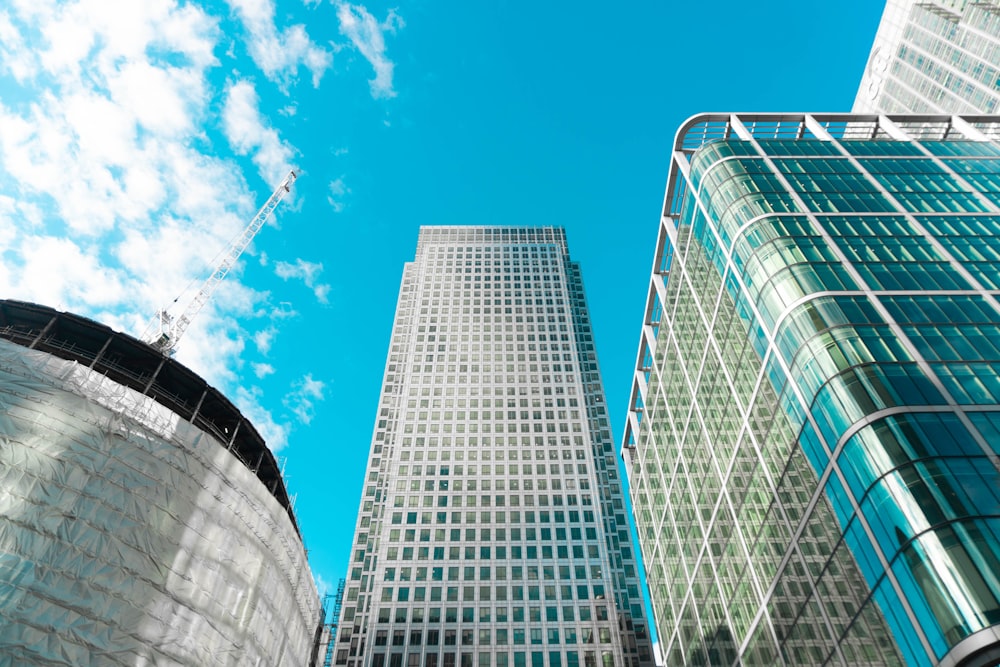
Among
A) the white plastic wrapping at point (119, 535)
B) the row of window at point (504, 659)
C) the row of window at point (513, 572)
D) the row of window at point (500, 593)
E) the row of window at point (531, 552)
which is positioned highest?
the row of window at point (531, 552)

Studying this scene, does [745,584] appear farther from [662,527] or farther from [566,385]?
[566,385]

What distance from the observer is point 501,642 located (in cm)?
6600

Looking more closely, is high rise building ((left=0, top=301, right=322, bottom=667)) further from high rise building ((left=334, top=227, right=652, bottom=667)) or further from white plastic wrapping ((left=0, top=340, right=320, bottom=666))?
high rise building ((left=334, top=227, right=652, bottom=667))

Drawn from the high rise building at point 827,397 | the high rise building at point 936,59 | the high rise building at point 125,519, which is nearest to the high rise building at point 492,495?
the high rise building at point 827,397

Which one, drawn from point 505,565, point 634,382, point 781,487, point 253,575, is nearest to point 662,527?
point 634,382

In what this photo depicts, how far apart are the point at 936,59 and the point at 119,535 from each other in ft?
424

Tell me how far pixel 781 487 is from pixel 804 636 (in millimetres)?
Answer: 7246

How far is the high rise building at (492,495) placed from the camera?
220ft

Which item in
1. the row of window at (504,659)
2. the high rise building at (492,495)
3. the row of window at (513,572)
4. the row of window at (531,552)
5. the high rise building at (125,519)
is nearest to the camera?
the high rise building at (125,519)

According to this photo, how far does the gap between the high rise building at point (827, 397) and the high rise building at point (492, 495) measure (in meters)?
18.4

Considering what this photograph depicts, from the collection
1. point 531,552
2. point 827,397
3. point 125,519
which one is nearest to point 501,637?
point 531,552

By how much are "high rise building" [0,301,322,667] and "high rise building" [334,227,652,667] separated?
3372 cm

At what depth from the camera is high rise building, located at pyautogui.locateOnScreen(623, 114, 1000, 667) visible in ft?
72.8

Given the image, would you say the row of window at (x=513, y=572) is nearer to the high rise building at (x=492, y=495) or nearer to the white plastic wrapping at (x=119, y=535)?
the high rise building at (x=492, y=495)
